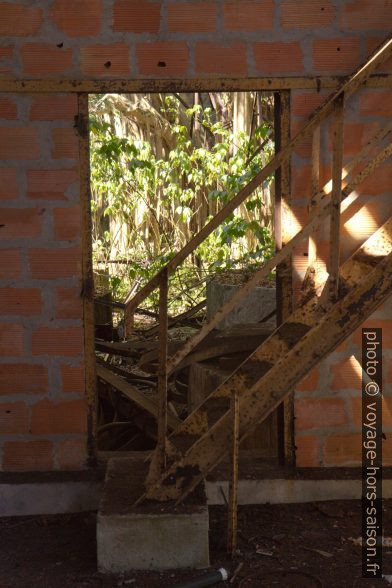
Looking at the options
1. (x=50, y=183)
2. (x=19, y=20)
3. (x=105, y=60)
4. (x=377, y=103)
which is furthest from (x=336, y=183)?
(x=19, y=20)

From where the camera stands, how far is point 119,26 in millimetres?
4043

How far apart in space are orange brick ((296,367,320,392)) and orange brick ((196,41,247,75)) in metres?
1.78

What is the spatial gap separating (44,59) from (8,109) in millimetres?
341

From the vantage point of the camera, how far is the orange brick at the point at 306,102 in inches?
163

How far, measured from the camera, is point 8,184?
4.12 metres

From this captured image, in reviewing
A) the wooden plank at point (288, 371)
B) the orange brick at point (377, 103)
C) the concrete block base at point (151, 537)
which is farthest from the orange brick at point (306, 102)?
the concrete block base at point (151, 537)

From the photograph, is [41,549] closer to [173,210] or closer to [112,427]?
[112,427]

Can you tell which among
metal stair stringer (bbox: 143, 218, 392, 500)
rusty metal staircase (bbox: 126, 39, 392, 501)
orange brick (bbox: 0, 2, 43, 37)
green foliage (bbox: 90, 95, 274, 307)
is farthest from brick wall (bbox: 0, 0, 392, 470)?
green foliage (bbox: 90, 95, 274, 307)

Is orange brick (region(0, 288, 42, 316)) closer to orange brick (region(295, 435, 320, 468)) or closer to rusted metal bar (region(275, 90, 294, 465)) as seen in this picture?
rusted metal bar (region(275, 90, 294, 465))

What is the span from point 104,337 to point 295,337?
450 centimetres

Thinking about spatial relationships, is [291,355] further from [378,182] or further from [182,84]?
[182,84]

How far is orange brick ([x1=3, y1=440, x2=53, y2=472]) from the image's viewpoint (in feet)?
14.2

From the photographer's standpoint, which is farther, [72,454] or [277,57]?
[72,454]

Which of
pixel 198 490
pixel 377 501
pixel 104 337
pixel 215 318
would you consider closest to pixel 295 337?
pixel 215 318
